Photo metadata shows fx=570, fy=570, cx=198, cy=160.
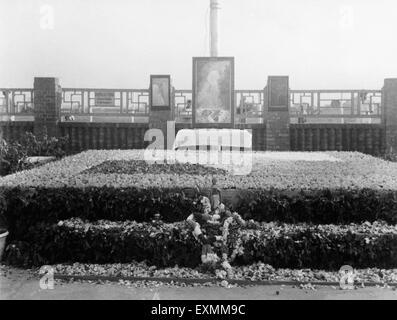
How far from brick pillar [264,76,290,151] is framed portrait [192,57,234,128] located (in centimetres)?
148

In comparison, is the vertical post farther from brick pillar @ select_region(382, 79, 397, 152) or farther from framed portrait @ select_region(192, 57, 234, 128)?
brick pillar @ select_region(382, 79, 397, 152)

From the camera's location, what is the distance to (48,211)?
6.72m

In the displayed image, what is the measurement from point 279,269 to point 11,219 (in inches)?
126

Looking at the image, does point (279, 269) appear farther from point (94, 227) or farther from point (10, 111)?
point (10, 111)

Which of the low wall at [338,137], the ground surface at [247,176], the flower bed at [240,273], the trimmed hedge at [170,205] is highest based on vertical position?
the low wall at [338,137]

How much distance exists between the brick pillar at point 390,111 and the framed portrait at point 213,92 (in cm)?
497

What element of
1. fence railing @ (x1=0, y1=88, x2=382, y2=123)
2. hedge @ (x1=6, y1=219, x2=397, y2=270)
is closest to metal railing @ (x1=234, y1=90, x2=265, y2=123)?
fence railing @ (x1=0, y1=88, x2=382, y2=123)

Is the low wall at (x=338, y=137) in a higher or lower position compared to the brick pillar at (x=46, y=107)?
lower

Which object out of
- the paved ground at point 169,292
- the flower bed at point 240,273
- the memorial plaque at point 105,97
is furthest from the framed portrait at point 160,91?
the paved ground at point 169,292

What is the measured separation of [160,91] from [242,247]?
1237 centimetres

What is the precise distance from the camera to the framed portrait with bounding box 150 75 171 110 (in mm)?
17859

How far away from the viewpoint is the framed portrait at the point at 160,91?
703 inches

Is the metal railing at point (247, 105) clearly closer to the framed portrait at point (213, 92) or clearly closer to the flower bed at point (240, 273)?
the framed portrait at point (213, 92)

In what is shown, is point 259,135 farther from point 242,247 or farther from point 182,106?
point 242,247
